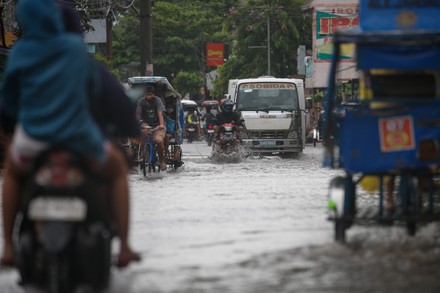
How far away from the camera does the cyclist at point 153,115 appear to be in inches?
891

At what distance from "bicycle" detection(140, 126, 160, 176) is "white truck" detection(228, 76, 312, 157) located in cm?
1203

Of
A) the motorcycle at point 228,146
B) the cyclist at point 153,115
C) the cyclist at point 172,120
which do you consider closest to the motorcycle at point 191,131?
the motorcycle at point 228,146

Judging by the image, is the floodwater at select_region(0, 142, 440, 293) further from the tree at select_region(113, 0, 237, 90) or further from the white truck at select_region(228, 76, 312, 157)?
the tree at select_region(113, 0, 237, 90)

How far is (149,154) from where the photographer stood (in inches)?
899

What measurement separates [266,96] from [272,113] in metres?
0.99

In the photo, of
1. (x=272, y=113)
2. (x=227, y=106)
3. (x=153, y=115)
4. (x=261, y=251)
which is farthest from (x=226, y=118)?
(x=261, y=251)

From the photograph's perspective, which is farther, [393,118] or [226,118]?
[226,118]

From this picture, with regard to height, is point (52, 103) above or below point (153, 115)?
above

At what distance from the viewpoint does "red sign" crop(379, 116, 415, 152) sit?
990 centimetres

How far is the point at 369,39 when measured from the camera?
986 centimetres

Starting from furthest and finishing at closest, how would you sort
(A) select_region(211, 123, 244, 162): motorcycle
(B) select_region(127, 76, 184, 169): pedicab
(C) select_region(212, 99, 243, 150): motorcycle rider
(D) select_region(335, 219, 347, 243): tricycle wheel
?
(C) select_region(212, 99, 243, 150): motorcycle rider, (A) select_region(211, 123, 244, 162): motorcycle, (B) select_region(127, 76, 184, 169): pedicab, (D) select_region(335, 219, 347, 243): tricycle wheel

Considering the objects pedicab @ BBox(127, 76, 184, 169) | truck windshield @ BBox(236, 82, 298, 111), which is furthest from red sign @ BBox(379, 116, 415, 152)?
truck windshield @ BBox(236, 82, 298, 111)

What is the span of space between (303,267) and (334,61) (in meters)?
2.14

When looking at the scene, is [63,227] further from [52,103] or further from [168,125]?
[168,125]
